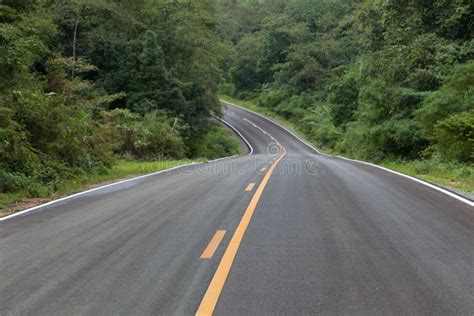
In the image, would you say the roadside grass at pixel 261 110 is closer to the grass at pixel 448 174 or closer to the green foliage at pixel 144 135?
the green foliage at pixel 144 135

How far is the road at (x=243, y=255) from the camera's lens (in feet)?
14.8

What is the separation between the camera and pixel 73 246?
659 cm

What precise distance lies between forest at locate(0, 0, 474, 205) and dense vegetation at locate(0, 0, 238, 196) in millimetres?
71

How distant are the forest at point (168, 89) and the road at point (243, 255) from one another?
4945mm

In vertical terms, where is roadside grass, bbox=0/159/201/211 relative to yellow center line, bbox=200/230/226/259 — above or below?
below

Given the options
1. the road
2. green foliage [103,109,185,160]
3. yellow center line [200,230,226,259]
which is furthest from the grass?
green foliage [103,109,185,160]

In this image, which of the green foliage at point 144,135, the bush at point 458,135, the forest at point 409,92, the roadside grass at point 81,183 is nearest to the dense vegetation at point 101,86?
the green foliage at point 144,135

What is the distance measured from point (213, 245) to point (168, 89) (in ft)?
104

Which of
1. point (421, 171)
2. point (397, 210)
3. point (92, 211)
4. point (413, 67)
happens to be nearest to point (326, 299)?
point (397, 210)

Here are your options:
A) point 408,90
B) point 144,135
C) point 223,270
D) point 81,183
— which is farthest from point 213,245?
point 144,135

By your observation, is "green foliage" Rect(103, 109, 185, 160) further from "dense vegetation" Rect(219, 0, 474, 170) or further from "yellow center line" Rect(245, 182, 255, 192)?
"yellow center line" Rect(245, 182, 255, 192)

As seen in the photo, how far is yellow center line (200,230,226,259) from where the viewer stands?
19.6 feet

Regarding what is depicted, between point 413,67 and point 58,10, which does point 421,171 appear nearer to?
point 413,67

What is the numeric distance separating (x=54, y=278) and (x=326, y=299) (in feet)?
9.60
